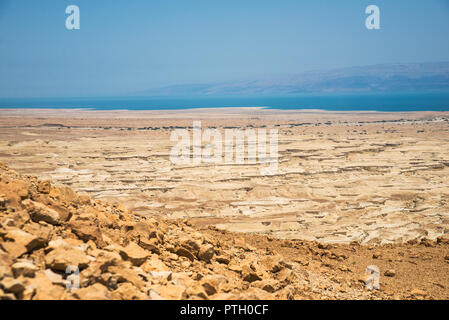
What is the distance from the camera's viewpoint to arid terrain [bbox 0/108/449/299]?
4.63m

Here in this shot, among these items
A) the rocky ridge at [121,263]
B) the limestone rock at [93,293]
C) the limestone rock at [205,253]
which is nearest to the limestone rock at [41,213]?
the rocky ridge at [121,263]

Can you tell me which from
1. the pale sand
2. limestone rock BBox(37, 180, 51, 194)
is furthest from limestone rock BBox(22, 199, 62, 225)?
the pale sand

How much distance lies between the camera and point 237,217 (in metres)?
14.5

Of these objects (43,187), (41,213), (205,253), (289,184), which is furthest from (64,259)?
(289,184)

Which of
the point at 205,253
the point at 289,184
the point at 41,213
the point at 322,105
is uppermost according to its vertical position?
the point at 322,105

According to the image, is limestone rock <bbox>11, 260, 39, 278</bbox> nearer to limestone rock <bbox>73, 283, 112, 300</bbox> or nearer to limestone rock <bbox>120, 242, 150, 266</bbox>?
limestone rock <bbox>73, 283, 112, 300</bbox>

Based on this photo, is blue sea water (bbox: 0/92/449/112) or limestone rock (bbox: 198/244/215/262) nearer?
limestone rock (bbox: 198/244/215/262)

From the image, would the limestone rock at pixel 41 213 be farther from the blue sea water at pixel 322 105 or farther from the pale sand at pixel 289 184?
the blue sea water at pixel 322 105

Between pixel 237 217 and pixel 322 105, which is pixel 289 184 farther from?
pixel 322 105

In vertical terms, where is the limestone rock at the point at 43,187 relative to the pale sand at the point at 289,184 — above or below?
above

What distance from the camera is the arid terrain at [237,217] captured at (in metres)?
4.63

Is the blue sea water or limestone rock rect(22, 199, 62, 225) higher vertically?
the blue sea water
